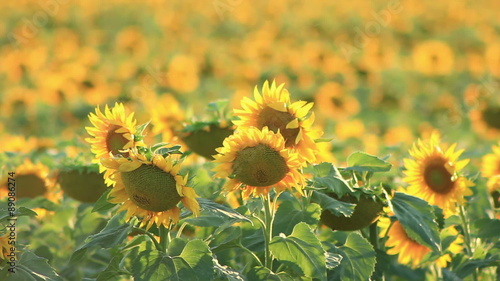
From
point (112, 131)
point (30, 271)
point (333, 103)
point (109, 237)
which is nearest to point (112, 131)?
point (112, 131)

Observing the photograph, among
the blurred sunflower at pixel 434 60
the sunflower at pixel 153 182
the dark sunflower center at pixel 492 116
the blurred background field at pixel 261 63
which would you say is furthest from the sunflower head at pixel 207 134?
the blurred sunflower at pixel 434 60

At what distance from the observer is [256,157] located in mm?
1970

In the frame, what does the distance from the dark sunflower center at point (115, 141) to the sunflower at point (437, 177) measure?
0.85 metres

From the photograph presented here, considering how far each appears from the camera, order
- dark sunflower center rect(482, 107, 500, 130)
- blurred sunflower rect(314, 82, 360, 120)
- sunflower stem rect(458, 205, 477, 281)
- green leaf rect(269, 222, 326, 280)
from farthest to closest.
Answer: blurred sunflower rect(314, 82, 360, 120) < dark sunflower center rect(482, 107, 500, 130) < sunflower stem rect(458, 205, 477, 281) < green leaf rect(269, 222, 326, 280)

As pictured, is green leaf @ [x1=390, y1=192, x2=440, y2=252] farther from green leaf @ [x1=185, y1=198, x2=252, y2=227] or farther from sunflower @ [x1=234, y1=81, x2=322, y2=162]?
green leaf @ [x1=185, y1=198, x2=252, y2=227]

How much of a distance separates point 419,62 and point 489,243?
589cm

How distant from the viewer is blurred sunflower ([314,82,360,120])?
692 centimetres

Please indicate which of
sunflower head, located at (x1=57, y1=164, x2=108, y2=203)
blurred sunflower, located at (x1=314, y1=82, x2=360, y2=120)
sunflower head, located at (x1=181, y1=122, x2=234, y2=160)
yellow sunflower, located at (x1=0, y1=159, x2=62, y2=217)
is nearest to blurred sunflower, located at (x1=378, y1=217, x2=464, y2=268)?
sunflower head, located at (x1=181, y1=122, x2=234, y2=160)

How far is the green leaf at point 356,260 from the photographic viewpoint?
2.19 meters

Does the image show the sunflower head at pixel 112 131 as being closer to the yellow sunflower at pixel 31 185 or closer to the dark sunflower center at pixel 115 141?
the dark sunflower center at pixel 115 141

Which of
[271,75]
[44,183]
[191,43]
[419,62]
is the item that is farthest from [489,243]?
[191,43]

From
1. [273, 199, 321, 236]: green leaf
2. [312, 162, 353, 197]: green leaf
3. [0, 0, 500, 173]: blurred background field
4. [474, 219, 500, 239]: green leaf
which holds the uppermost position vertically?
[312, 162, 353, 197]: green leaf

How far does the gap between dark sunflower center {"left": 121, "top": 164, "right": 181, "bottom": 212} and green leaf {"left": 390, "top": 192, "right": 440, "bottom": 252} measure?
620 millimetres

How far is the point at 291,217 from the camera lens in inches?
88.2
